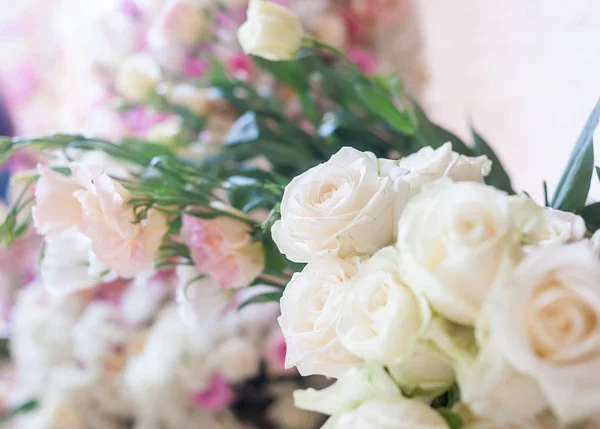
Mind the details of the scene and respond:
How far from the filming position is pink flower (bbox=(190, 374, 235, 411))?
0.73 metres

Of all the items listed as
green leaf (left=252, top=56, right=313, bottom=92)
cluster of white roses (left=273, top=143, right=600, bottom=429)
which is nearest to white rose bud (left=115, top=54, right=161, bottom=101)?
green leaf (left=252, top=56, right=313, bottom=92)

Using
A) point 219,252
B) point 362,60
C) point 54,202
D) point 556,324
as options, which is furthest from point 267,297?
point 362,60

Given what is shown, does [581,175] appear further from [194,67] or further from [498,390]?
[194,67]

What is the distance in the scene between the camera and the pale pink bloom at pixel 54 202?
1.24ft

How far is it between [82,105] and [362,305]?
0.89 meters

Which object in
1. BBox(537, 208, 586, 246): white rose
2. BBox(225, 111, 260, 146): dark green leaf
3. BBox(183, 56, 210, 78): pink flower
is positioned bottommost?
BBox(183, 56, 210, 78): pink flower

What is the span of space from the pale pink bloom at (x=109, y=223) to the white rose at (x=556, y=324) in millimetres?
261

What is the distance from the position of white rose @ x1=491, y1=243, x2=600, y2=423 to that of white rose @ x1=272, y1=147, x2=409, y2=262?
0.34 ft

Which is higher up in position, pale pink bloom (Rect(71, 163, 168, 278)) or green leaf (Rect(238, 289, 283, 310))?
pale pink bloom (Rect(71, 163, 168, 278))

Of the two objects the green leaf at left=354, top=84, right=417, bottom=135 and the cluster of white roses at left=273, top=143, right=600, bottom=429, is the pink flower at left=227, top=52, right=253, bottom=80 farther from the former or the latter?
the cluster of white roses at left=273, top=143, right=600, bottom=429

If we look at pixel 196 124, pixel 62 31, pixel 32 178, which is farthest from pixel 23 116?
pixel 32 178

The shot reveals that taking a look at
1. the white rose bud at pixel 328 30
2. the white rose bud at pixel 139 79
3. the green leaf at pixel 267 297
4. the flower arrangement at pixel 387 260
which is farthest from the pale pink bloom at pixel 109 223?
the white rose bud at pixel 328 30

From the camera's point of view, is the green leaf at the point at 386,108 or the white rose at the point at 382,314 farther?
the green leaf at the point at 386,108

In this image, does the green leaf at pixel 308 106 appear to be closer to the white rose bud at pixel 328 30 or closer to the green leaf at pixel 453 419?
the white rose bud at pixel 328 30
